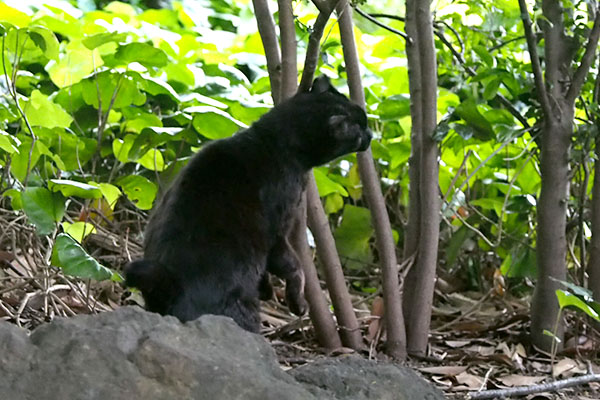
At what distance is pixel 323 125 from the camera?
2.69m

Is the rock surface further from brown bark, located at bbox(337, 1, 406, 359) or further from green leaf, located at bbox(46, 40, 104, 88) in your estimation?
green leaf, located at bbox(46, 40, 104, 88)

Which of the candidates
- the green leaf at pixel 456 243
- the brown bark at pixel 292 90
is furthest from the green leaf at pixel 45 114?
the green leaf at pixel 456 243

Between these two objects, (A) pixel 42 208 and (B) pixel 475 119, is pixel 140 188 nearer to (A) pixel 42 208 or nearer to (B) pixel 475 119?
(A) pixel 42 208

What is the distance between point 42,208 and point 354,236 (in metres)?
1.61

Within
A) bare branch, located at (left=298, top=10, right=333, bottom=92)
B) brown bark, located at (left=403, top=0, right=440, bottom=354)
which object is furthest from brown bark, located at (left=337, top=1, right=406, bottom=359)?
bare branch, located at (left=298, top=10, right=333, bottom=92)

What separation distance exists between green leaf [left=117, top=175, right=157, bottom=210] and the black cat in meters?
0.35

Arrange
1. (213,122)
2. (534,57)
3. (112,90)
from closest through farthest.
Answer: (534,57) → (213,122) → (112,90)

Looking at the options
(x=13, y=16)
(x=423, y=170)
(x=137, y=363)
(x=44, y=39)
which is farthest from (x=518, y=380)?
(x=13, y=16)

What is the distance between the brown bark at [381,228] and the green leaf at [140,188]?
73cm

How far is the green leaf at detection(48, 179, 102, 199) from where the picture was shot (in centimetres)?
243

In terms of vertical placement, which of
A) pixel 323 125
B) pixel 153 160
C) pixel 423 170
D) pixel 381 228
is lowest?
pixel 381 228

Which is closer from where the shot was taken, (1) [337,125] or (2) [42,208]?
(2) [42,208]

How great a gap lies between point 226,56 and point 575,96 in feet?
6.06

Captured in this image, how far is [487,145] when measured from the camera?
3723 millimetres
